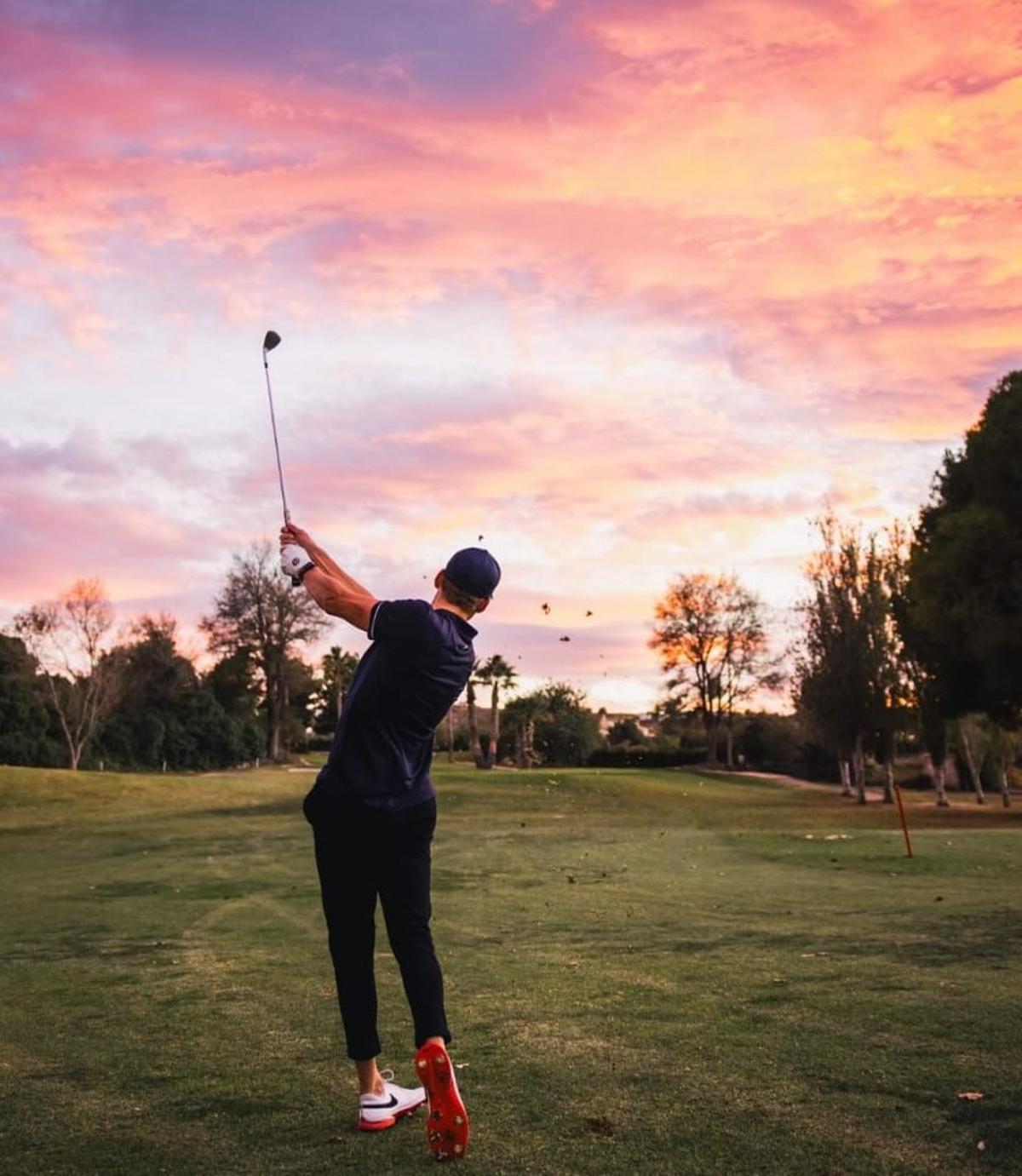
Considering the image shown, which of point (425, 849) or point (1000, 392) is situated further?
point (1000, 392)

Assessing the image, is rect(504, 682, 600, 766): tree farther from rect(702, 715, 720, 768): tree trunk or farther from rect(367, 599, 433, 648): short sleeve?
rect(367, 599, 433, 648): short sleeve

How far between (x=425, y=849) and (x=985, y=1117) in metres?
2.56

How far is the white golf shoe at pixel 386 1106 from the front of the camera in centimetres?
501

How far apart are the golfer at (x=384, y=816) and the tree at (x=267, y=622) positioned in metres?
72.4

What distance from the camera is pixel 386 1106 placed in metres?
5.07

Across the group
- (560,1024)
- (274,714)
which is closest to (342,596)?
(560,1024)

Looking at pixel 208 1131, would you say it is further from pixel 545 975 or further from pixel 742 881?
pixel 742 881

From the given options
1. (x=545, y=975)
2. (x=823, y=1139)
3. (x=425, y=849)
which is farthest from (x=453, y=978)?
(x=823, y=1139)

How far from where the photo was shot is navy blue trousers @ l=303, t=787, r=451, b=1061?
5145 mm

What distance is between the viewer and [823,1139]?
4672 millimetres

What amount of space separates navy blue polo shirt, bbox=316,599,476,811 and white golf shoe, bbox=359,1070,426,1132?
4.02ft

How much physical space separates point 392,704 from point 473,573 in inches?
27.9

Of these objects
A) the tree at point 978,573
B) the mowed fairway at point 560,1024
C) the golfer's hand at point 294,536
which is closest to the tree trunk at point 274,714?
the tree at point 978,573

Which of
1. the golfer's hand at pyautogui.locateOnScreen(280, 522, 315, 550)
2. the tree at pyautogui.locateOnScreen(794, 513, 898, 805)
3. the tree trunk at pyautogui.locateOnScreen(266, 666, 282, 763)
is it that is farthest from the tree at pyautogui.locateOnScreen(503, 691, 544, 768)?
the golfer's hand at pyautogui.locateOnScreen(280, 522, 315, 550)
